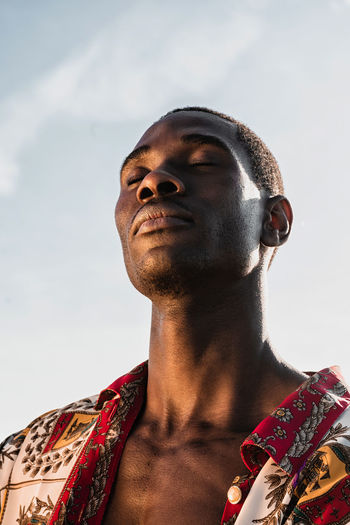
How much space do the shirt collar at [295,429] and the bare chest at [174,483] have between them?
0.83ft

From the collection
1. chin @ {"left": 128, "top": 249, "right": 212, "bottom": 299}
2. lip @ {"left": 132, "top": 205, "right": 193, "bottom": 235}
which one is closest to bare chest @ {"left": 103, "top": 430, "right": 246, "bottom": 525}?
chin @ {"left": 128, "top": 249, "right": 212, "bottom": 299}

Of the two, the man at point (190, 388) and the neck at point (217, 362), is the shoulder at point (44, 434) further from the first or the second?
the neck at point (217, 362)

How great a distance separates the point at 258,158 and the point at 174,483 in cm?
185

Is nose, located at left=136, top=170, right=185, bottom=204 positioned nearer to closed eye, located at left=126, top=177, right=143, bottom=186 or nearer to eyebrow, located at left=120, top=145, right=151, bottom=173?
closed eye, located at left=126, top=177, right=143, bottom=186

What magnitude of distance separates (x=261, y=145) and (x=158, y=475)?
6.56 ft

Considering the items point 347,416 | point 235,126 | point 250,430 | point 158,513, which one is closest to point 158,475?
point 158,513

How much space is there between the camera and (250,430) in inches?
117

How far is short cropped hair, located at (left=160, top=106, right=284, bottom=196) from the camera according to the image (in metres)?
3.62

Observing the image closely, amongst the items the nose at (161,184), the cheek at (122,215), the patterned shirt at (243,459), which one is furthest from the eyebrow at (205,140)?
the patterned shirt at (243,459)

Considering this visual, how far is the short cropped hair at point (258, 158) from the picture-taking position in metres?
3.62

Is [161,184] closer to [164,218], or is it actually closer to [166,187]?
[166,187]

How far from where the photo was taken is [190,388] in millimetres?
3217

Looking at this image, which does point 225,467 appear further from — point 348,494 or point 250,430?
point 348,494

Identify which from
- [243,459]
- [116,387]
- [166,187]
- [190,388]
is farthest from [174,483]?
[166,187]
